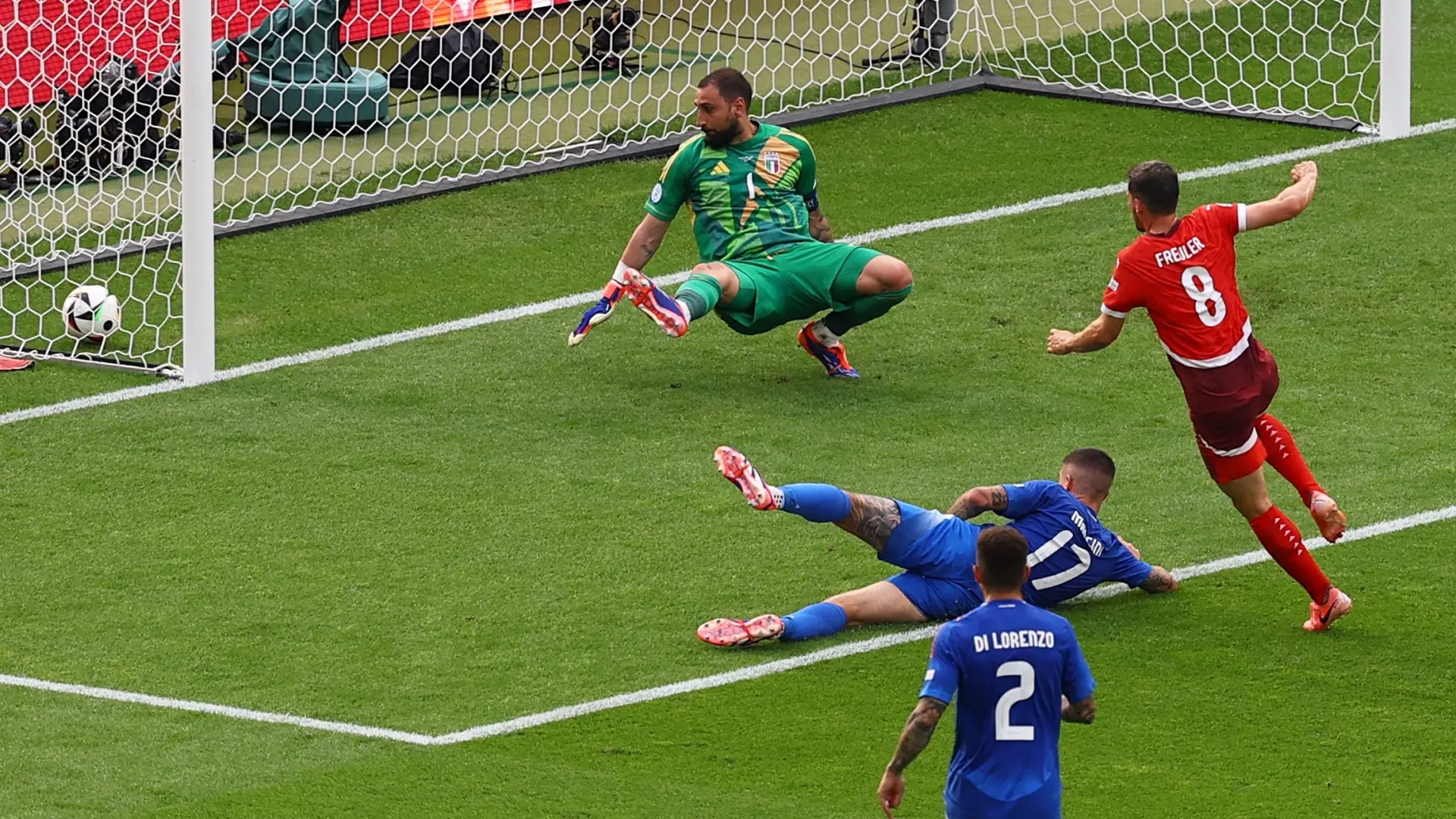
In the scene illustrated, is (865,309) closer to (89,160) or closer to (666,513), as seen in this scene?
(666,513)

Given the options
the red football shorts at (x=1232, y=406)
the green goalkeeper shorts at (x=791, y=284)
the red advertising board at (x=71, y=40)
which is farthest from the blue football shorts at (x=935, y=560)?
the red advertising board at (x=71, y=40)

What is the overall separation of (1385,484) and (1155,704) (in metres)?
2.26

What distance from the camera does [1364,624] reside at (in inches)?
302

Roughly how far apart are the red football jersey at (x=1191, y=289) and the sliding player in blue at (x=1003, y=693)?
2.21 meters

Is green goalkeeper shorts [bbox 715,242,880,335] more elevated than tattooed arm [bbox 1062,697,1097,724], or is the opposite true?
tattooed arm [bbox 1062,697,1097,724]

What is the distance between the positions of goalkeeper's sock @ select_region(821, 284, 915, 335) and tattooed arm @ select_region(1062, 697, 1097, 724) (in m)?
4.68

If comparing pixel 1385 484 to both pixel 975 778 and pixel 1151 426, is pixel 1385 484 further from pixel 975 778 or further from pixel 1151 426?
pixel 975 778

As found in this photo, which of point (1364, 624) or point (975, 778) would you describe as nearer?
point (975, 778)

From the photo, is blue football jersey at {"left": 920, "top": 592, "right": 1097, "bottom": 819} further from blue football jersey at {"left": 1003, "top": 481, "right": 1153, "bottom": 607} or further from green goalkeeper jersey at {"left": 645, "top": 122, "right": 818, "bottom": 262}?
green goalkeeper jersey at {"left": 645, "top": 122, "right": 818, "bottom": 262}

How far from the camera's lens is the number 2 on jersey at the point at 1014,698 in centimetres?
534

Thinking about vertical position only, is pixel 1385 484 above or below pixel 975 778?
below

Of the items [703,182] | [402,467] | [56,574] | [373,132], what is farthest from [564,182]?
[56,574]

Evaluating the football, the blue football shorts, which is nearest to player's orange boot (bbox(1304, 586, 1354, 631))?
the blue football shorts

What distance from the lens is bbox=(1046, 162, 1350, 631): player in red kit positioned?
24.2ft
